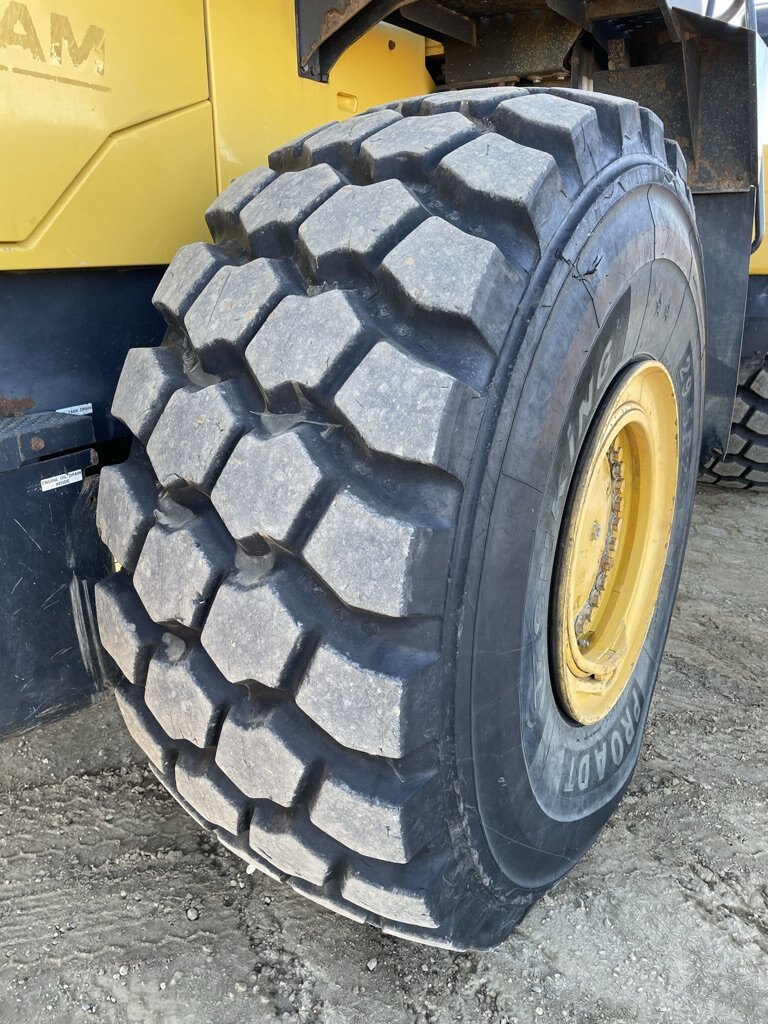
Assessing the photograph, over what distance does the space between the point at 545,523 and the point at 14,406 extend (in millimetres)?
769

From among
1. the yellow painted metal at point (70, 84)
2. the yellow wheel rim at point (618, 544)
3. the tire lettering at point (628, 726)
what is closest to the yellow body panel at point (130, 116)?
the yellow painted metal at point (70, 84)

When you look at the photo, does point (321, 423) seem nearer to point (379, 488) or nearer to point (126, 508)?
Answer: point (379, 488)

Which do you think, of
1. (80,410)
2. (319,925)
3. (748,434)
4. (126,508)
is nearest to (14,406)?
(80,410)

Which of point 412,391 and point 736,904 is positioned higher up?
point 412,391

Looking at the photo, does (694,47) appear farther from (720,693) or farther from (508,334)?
(720,693)

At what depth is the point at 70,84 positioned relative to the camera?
118cm

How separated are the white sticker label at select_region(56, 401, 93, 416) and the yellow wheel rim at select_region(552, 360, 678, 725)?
30.0 inches

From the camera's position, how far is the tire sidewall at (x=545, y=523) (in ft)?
3.59

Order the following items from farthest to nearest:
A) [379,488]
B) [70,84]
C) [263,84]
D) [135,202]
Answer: [263,84] < [135,202] < [70,84] < [379,488]

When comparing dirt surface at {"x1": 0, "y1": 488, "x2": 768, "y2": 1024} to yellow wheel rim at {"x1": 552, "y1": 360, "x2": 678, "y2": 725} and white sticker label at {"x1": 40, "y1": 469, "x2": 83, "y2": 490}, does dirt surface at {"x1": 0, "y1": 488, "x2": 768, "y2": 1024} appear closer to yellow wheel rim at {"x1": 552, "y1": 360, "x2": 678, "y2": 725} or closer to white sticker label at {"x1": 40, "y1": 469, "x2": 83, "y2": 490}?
yellow wheel rim at {"x1": 552, "y1": 360, "x2": 678, "y2": 725}

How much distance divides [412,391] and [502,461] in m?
0.16

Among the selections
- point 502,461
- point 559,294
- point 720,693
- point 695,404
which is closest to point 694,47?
point 695,404

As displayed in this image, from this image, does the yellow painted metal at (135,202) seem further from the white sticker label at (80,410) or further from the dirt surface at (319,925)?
the dirt surface at (319,925)

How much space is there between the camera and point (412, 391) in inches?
39.4
